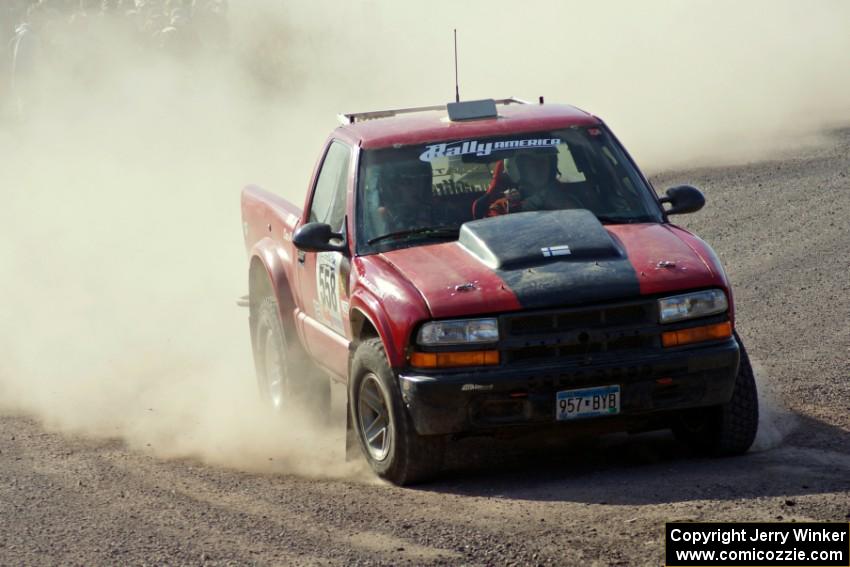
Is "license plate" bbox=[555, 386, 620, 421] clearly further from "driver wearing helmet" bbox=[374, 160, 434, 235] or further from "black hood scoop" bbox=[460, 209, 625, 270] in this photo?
"driver wearing helmet" bbox=[374, 160, 434, 235]

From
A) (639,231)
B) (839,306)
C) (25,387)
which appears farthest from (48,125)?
(639,231)

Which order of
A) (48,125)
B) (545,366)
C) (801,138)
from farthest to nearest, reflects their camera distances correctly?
(48,125), (801,138), (545,366)

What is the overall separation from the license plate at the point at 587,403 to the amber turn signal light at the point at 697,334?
0.34m

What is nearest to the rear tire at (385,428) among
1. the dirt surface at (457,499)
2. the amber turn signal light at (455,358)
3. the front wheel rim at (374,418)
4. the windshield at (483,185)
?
the front wheel rim at (374,418)

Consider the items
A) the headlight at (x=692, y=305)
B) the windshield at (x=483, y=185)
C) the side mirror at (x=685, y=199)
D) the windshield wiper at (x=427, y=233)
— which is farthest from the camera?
the side mirror at (x=685, y=199)

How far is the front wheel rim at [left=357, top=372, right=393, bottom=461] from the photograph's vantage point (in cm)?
708

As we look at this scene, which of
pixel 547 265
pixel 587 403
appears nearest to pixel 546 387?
pixel 587 403

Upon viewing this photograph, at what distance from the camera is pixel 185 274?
16.1m

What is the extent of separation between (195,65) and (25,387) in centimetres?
2108

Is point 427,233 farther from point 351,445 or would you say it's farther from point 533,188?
point 351,445

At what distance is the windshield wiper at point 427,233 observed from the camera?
24.6 feet

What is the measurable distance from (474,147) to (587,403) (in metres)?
1.81

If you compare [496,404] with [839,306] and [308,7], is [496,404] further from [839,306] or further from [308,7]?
[308,7]

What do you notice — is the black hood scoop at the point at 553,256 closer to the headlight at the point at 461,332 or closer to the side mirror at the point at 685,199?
the headlight at the point at 461,332
